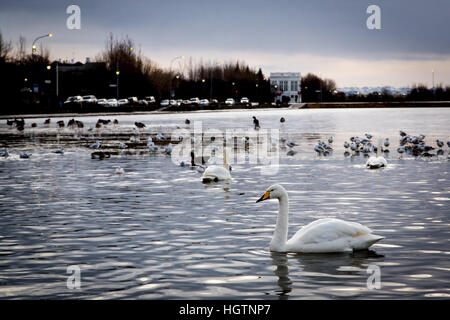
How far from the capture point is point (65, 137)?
34406 millimetres

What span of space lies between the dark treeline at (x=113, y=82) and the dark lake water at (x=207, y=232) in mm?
49186

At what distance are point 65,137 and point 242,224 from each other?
25259 mm

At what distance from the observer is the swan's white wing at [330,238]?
8.53 meters

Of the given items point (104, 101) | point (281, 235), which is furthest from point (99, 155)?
point (104, 101)

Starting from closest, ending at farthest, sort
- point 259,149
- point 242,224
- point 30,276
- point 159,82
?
point 30,276
point 242,224
point 259,149
point 159,82

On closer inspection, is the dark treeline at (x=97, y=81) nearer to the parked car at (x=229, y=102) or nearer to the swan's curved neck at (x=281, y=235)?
the parked car at (x=229, y=102)

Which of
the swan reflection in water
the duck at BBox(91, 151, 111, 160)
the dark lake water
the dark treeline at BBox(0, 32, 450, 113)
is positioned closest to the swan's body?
the dark lake water

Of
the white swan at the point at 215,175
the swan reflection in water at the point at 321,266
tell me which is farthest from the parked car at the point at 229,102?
the swan reflection in water at the point at 321,266

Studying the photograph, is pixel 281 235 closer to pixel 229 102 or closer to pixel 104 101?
pixel 104 101

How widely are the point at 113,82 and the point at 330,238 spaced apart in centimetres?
10512

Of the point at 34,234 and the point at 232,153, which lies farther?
the point at 232,153

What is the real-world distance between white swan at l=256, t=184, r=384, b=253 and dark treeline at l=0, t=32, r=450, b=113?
56.9 m
